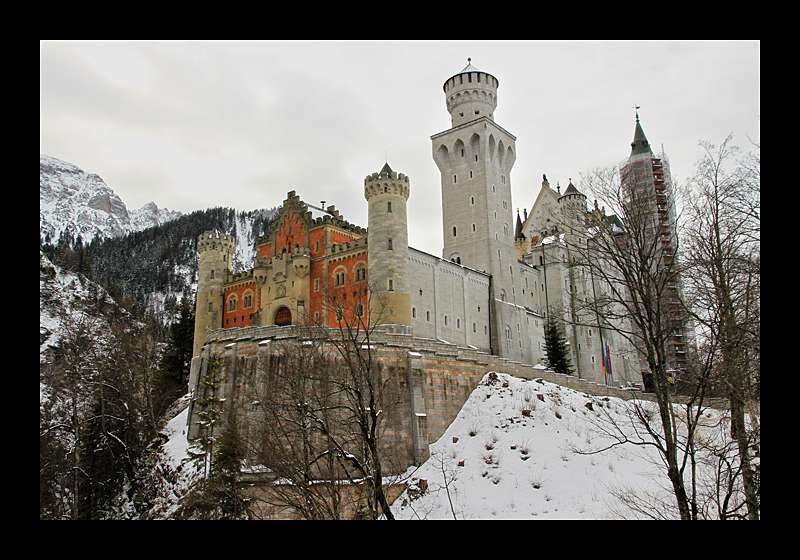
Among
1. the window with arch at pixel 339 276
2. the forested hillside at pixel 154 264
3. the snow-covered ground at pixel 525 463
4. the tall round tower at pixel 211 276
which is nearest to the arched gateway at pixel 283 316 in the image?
the window with arch at pixel 339 276

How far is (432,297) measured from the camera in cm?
4616

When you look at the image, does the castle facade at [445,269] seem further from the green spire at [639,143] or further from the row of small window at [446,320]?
the green spire at [639,143]

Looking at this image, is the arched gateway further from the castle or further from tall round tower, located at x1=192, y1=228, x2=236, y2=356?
tall round tower, located at x1=192, y1=228, x2=236, y2=356

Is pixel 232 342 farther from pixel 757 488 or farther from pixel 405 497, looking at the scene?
pixel 757 488

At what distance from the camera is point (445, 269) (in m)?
48.5

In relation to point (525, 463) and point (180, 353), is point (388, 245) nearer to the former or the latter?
point (525, 463)

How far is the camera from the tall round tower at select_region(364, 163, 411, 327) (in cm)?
3956

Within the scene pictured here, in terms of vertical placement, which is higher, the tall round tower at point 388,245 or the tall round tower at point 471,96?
the tall round tower at point 471,96

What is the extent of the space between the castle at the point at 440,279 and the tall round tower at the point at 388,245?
0.27 feet

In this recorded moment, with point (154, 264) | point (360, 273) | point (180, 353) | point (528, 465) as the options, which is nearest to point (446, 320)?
point (360, 273)

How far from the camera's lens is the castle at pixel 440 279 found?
123ft

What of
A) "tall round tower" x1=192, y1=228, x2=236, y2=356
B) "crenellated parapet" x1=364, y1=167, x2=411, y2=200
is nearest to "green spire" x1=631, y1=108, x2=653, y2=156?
"crenellated parapet" x1=364, y1=167, x2=411, y2=200
